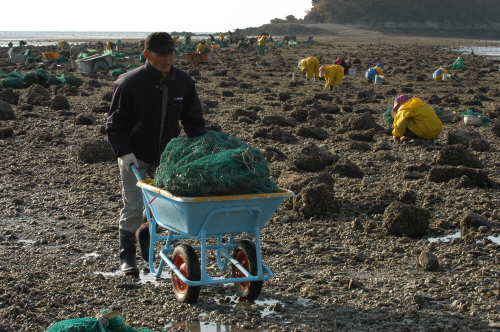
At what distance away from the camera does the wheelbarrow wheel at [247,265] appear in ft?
14.2

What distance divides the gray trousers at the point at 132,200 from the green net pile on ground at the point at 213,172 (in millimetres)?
619

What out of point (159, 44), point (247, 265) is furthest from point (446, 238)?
point (159, 44)

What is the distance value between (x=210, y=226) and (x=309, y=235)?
7.14ft

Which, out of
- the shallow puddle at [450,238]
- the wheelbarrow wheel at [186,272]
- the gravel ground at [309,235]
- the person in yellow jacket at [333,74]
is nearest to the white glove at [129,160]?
the wheelbarrow wheel at [186,272]

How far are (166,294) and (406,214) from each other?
2.59m

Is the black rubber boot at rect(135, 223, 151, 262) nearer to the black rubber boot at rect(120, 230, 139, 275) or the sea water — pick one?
the black rubber boot at rect(120, 230, 139, 275)

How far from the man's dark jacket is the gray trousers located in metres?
0.12

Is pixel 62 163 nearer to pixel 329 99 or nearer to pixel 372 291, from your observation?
pixel 372 291

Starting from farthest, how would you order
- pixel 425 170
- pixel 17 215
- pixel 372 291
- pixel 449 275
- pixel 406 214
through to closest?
pixel 425 170 → pixel 17 215 → pixel 406 214 → pixel 449 275 → pixel 372 291

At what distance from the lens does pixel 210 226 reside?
4.16 m

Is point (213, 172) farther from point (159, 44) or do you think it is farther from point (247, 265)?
point (159, 44)

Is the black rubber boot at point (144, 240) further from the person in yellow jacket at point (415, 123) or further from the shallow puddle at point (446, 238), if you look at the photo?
the person in yellow jacket at point (415, 123)

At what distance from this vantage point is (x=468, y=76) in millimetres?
24203

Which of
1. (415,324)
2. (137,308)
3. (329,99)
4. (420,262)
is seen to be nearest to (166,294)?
(137,308)
